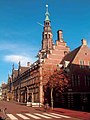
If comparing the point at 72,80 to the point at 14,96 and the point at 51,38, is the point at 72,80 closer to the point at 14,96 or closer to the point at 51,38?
the point at 51,38

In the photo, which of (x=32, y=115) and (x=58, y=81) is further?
(x=58, y=81)

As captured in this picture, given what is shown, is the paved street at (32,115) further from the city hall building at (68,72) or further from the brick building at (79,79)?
the brick building at (79,79)

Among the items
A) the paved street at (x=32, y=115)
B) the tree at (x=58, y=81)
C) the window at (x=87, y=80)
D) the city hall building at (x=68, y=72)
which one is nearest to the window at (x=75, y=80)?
the city hall building at (x=68, y=72)

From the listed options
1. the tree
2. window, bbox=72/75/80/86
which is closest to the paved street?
the tree

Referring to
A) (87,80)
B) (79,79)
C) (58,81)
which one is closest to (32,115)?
(58,81)

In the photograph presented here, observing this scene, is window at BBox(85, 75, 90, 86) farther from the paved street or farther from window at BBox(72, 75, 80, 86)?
the paved street

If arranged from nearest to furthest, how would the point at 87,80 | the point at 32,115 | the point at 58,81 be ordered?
the point at 32,115 < the point at 58,81 < the point at 87,80

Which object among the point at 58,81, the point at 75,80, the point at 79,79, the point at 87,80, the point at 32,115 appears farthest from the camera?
the point at 87,80

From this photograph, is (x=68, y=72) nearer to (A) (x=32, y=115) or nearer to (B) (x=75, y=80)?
(B) (x=75, y=80)

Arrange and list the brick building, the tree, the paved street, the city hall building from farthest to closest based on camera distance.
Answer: the city hall building < the brick building < the tree < the paved street

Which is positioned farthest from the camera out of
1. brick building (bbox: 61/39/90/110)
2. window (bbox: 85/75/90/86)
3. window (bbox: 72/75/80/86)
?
window (bbox: 85/75/90/86)

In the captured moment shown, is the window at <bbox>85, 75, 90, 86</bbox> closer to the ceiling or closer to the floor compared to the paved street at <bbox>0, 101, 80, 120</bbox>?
closer to the ceiling

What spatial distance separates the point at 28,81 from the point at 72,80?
878 inches

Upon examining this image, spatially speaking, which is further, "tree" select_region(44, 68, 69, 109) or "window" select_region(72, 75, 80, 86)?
"window" select_region(72, 75, 80, 86)
